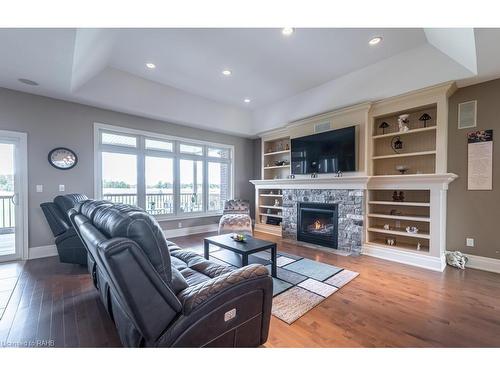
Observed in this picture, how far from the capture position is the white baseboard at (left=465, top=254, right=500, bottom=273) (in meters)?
3.12

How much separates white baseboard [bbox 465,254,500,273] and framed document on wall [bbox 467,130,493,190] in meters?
1.02

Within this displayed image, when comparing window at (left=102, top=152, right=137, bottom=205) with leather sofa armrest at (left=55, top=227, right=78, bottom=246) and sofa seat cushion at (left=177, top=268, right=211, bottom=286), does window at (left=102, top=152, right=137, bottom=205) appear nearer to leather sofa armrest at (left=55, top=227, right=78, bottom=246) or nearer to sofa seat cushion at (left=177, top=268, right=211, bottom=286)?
leather sofa armrest at (left=55, top=227, right=78, bottom=246)

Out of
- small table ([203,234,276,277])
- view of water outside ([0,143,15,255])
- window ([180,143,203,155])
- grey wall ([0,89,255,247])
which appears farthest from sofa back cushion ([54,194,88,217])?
window ([180,143,203,155])

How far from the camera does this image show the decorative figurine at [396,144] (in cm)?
397

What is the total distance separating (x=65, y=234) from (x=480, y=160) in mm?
6139

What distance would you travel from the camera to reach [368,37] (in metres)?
2.99

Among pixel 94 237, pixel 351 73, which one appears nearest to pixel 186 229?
pixel 94 237

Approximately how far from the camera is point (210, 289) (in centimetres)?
129

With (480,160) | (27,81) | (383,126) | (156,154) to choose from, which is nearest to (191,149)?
(156,154)

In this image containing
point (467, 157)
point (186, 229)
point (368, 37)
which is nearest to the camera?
point (368, 37)

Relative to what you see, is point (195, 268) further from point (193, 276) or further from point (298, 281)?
point (298, 281)

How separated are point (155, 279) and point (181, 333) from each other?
1.13ft

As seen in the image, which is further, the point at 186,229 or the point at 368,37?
the point at 186,229
